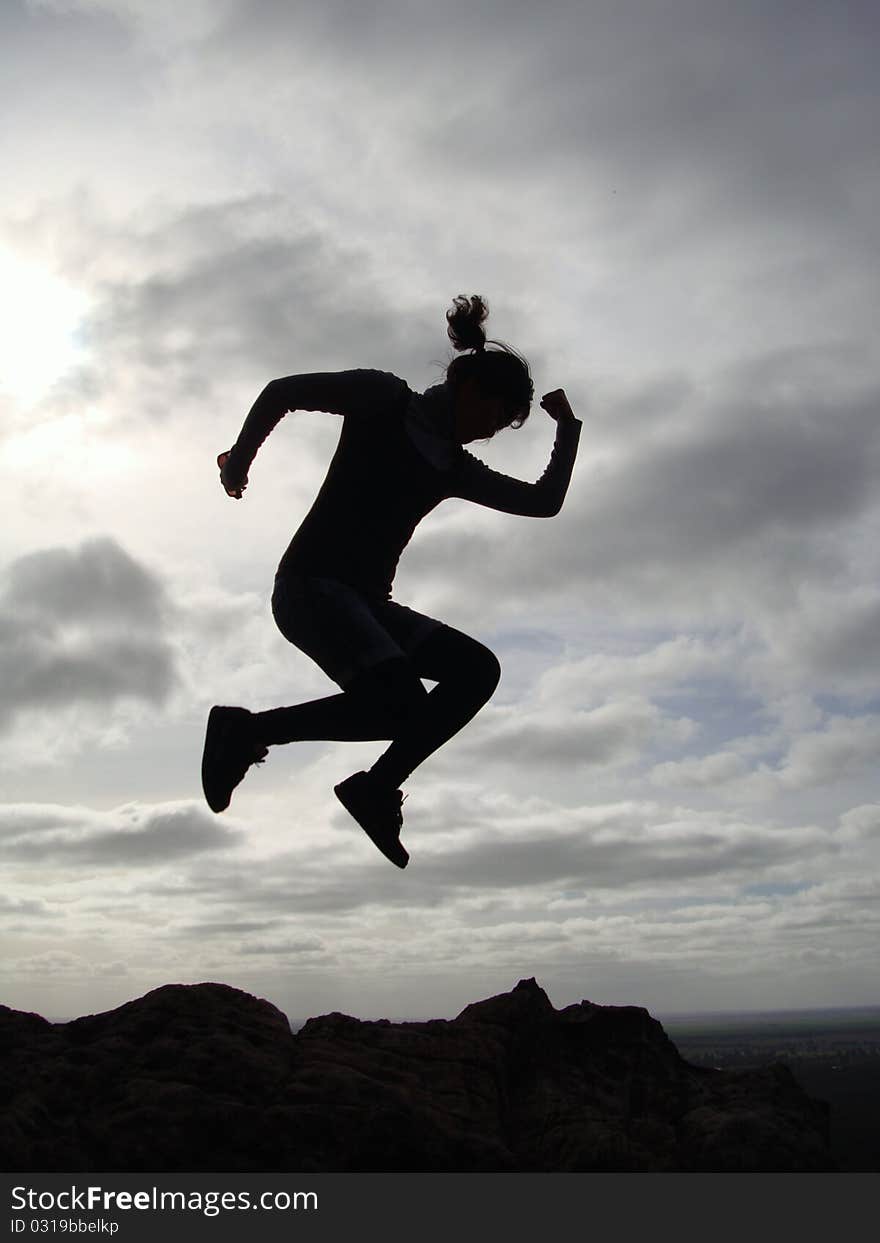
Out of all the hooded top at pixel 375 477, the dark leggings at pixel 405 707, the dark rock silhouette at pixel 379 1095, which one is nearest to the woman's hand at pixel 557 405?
the hooded top at pixel 375 477

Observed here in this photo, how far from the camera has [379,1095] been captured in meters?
5.54

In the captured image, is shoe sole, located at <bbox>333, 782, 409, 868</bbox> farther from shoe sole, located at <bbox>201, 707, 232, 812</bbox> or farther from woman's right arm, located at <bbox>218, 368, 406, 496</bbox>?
woman's right arm, located at <bbox>218, 368, 406, 496</bbox>

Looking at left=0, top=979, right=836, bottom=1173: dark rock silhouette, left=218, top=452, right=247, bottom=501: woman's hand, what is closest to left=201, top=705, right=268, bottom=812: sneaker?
left=0, top=979, right=836, bottom=1173: dark rock silhouette

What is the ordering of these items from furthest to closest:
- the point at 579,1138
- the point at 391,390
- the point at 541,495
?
the point at 541,495
the point at 391,390
the point at 579,1138

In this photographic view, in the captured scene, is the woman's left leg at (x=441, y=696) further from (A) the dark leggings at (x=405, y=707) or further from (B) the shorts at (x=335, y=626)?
(B) the shorts at (x=335, y=626)

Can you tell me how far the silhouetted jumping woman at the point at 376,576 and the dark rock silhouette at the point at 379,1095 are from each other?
118 cm

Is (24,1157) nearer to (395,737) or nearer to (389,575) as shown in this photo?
(395,737)

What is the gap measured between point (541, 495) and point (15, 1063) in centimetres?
432

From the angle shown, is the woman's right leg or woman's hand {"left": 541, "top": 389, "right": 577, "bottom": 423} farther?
woman's hand {"left": 541, "top": 389, "right": 577, "bottom": 423}

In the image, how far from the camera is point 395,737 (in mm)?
6422

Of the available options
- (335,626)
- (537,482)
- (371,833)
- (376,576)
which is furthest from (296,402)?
(371,833)

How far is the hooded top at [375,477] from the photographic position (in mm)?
6320

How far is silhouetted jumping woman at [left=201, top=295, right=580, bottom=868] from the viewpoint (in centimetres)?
618
